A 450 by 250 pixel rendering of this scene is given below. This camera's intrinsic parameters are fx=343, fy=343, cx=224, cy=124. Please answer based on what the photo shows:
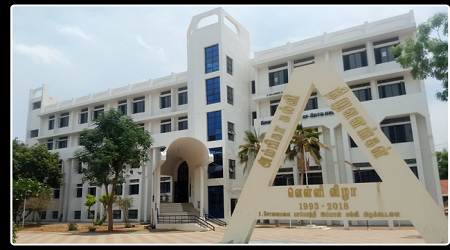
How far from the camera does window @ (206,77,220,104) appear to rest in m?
28.2

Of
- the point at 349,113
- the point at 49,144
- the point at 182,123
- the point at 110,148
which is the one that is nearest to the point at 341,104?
the point at 349,113

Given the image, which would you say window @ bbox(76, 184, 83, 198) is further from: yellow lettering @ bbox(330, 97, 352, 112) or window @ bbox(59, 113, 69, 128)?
yellow lettering @ bbox(330, 97, 352, 112)

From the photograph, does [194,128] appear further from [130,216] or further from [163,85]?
[130,216]

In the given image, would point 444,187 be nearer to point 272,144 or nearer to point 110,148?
point 272,144

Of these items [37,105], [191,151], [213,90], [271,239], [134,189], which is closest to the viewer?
[271,239]

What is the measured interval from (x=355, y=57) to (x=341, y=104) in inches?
700

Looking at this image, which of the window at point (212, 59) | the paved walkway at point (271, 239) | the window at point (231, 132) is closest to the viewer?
the paved walkway at point (271, 239)

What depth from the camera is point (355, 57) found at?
2716cm

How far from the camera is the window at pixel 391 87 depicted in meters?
25.3

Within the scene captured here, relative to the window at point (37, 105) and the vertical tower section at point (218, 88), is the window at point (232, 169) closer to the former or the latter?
Result: the vertical tower section at point (218, 88)

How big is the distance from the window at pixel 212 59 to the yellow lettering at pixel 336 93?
58.6 feet

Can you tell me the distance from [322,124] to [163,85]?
16.0m

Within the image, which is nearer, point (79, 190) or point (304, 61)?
point (304, 61)

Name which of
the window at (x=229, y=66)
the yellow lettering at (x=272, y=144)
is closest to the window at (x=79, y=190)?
the window at (x=229, y=66)
